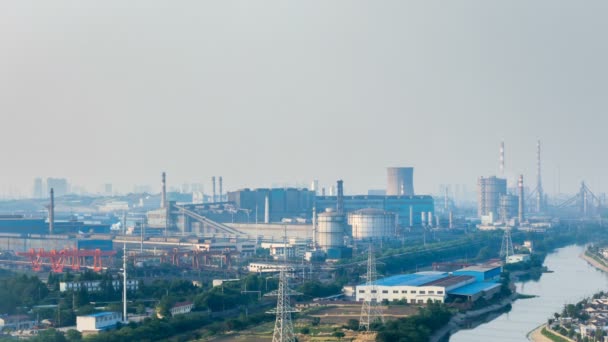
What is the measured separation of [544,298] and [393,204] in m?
21.0

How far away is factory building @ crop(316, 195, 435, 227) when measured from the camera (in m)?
38.6

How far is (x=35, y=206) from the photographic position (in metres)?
52.4

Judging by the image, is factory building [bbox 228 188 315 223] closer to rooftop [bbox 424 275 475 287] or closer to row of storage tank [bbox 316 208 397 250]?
row of storage tank [bbox 316 208 397 250]

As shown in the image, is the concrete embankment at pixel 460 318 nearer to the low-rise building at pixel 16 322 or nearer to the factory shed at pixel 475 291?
the factory shed at pixel 475 291

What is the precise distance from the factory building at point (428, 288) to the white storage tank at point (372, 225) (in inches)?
490

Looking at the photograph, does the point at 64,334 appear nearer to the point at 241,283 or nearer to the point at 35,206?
the point at 241,283

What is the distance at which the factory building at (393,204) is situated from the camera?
38562 mm

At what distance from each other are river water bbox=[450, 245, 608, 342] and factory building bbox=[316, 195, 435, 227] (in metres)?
11.3

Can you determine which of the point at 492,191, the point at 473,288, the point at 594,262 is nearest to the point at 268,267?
the point at 473,288

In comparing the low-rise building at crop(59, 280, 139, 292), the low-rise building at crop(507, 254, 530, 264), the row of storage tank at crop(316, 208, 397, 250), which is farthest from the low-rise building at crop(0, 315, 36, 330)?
the row of storage tank at crop(316, 208, 397, 250)

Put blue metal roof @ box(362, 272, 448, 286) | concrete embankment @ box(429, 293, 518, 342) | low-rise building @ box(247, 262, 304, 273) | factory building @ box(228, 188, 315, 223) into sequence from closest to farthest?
concrete embankment @ box(429, 293, 518, 342) → blue metal roof @ box(362, 272, 448, 286) → low-rise building @ box(247, 262, 304, 273) → factory building @ box(228, 188, 315, 223)

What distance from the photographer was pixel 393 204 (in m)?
39.5

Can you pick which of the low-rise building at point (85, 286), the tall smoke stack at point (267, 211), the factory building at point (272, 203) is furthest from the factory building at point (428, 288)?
the factory building at point (272, 203)

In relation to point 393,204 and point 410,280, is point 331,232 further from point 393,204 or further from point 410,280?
point 393,204
